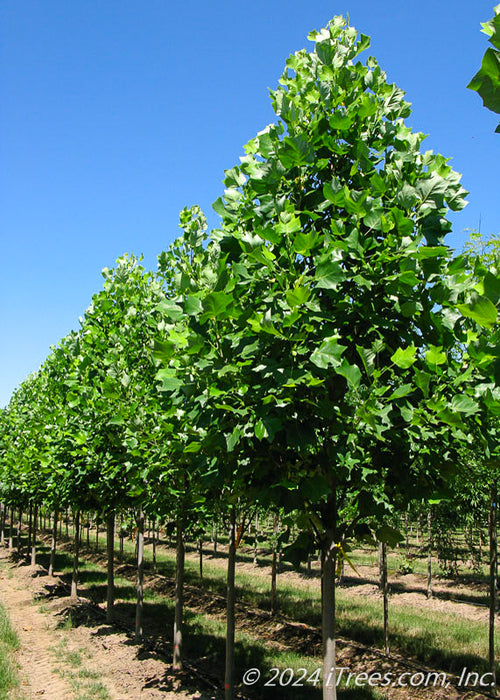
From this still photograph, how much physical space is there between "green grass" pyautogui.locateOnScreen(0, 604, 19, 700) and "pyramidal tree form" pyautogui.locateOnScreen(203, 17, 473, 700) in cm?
687

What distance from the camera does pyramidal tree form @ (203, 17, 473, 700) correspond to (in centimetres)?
339

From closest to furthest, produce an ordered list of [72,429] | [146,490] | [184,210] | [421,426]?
[421,426], [184,210], [146,490], [72,429]

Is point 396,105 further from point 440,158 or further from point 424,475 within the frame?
point 424,475

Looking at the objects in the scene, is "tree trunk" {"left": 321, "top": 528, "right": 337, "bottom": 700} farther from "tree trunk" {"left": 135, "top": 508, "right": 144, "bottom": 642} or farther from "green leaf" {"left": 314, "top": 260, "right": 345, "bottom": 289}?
"tree trunk" {"left": 135, "top": 508, "right": 144, "bottom": 642}

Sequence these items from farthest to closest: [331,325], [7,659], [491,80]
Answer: [7,659] < [331,325] < [491,80]

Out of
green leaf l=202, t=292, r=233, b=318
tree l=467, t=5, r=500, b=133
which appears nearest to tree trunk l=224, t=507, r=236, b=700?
green leaf l=202, t=292, r=233, b=318

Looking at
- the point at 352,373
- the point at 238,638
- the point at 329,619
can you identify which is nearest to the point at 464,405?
the point at 352,373

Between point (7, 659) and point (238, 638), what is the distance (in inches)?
221

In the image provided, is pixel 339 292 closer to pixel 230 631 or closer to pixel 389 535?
pixel 389 535

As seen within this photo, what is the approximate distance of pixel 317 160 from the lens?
4.38 meters

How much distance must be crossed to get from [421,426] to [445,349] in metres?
0.70

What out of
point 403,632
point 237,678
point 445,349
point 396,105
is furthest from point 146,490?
point 403,632

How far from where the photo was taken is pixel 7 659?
9852 mm

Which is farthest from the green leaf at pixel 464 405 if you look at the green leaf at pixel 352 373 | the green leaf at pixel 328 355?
the green leaf at pixel 328 355
